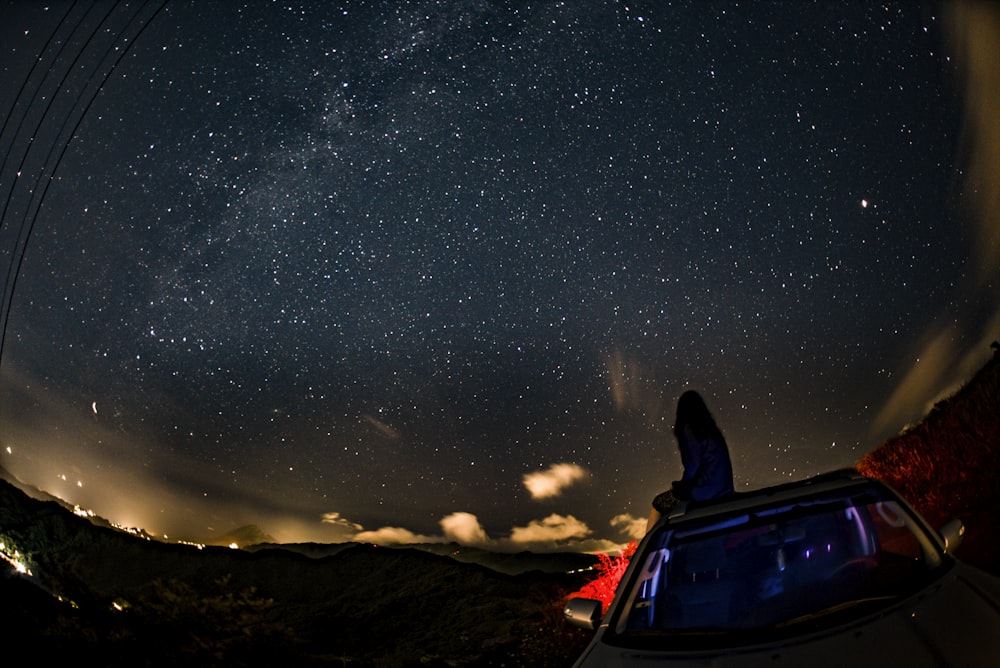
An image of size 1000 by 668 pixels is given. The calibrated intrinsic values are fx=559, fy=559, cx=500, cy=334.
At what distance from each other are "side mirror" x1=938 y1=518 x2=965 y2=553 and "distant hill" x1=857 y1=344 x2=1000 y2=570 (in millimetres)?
3576

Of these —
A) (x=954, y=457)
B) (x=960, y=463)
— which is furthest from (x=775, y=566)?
(x=954, y=457)

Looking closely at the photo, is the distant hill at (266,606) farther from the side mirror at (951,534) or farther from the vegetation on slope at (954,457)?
the side mirror at (951,534)

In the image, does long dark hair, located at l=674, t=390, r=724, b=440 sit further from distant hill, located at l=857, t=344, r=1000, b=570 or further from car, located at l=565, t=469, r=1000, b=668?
distant hill, located at l=857, t=344, r=1000, b=570

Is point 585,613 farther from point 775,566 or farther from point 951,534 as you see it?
point 951,534

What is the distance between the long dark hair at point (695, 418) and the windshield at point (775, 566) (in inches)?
67.1

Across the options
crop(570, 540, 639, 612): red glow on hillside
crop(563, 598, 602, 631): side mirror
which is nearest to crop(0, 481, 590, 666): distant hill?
crop(570, 540, 639, 612): red glow on hillside

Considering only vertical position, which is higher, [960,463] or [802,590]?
[960,463]

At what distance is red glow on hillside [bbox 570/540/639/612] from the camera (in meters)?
7.97

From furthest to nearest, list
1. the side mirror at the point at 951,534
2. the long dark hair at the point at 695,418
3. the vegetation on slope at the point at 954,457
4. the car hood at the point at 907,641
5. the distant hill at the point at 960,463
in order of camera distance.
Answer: the vegetation on slope at the point at 954,457 < the distant hill at the point at 960,463 < the long dark hair at the point at 695,418 < the side mirror at the point at 951,534 < the car hood at the point at 907,641

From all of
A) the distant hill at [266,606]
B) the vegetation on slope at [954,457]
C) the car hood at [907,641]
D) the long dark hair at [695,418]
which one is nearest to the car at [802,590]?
the car hood at [907,641]

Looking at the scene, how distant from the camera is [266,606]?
239 inches

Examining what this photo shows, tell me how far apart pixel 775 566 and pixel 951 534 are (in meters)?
0.78

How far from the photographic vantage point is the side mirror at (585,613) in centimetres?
264

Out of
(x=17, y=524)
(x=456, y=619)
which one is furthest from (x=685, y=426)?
(x=17, y=524)
